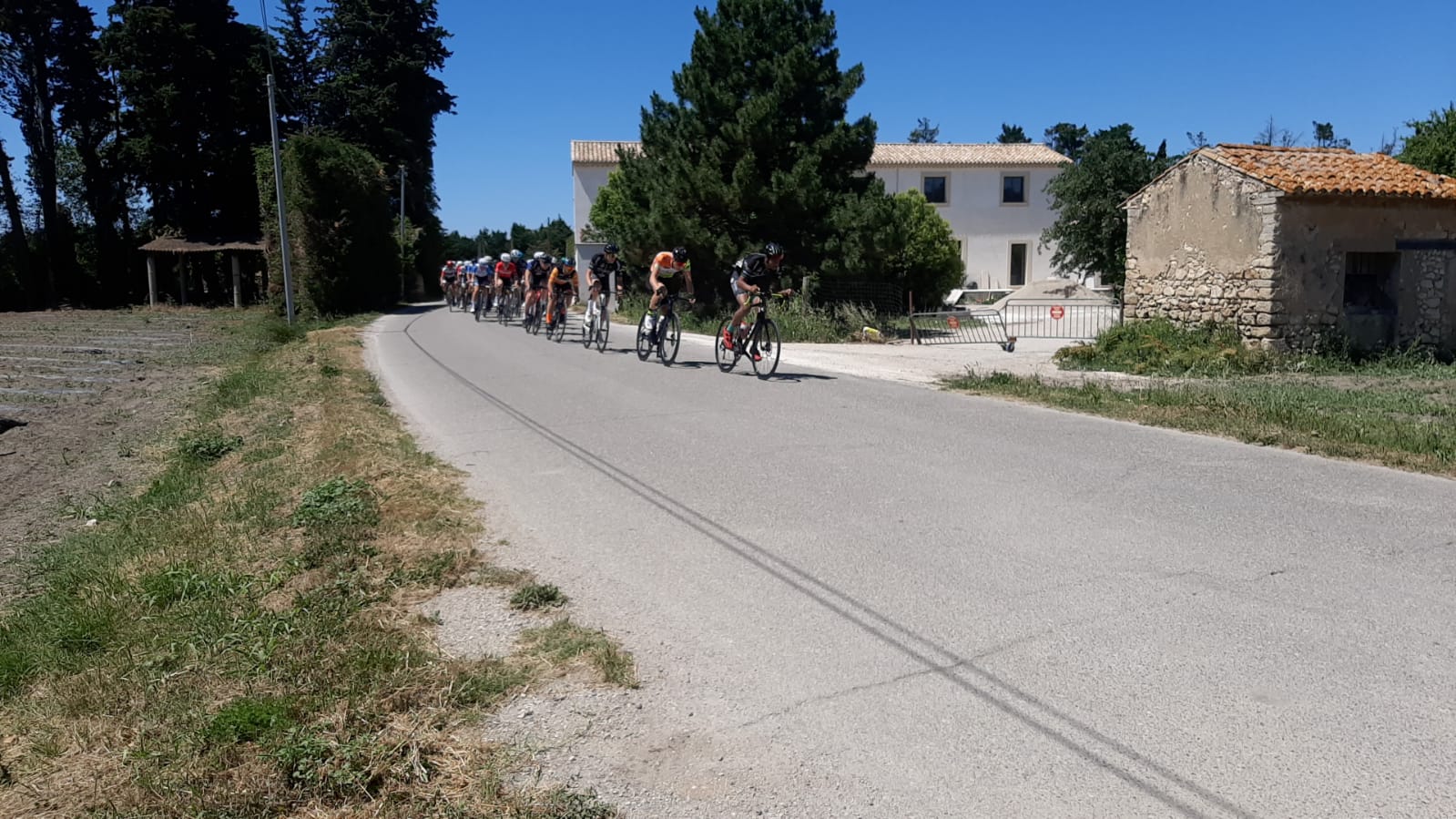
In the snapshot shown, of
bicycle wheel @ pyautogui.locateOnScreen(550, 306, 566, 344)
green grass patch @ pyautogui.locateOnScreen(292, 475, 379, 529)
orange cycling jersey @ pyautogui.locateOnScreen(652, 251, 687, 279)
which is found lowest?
green grass patch @ pyautogui.locateOnScreen(292, 475, 379, 529)

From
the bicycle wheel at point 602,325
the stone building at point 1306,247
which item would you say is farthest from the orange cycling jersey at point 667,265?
the stone building at point 1306,247

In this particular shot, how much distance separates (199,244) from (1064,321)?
38.8 m

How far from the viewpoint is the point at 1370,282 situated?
669 inches

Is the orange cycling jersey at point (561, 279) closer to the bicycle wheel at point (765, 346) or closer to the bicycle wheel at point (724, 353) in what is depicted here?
the bicycle wheel at point (724, 353)

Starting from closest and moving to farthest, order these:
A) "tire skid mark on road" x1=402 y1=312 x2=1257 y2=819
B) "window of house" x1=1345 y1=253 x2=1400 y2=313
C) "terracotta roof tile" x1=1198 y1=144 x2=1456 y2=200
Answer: "tire skid mark on road" x1=402 y1=312 x2=1257 y2=819 → "terracotta roof tile" x1=1198 y1=144 x2=1456 y2=200 → "window of house" x1=1345 y1=253 x2=1400 y2=313

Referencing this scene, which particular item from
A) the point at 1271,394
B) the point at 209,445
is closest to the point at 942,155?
the point at 1271,394

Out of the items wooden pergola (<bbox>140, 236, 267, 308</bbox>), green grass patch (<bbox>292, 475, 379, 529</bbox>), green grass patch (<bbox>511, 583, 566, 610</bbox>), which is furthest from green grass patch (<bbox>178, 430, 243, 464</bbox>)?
wooden pergola (<bbox>140, 236, 267, 308</bbox>)

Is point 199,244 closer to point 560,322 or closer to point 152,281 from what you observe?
point 152,281

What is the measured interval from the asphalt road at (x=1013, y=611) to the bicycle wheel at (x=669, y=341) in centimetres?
685

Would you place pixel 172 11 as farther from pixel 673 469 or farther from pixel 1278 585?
pixel 1278 585

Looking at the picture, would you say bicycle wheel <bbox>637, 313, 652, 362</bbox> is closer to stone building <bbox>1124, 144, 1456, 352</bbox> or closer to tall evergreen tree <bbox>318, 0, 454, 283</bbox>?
stone building <bbox>1124, 144, 1456, 352</bbox>

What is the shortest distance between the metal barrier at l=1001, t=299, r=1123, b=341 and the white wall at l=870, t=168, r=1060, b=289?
15.3m

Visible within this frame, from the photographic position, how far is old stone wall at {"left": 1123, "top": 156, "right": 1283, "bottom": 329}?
1573 cm

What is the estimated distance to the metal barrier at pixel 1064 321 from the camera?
26.9 meters
